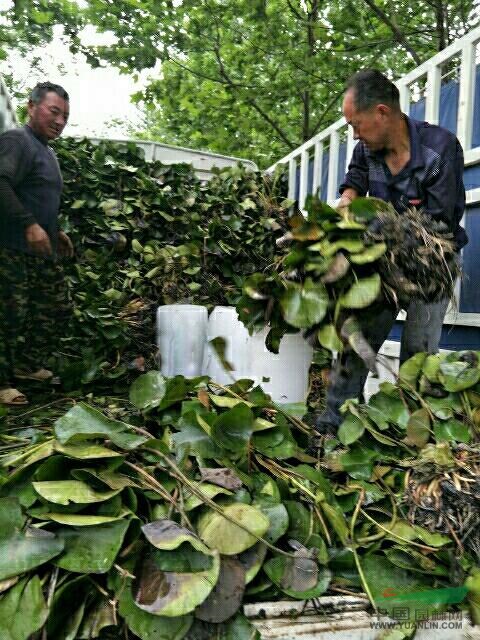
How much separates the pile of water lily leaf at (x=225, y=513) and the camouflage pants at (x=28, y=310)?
4.62 ft

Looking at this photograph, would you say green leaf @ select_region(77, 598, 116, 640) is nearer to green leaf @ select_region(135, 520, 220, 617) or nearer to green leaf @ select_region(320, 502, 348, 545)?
green leaf @ select_region(135, 520, 220, 617)

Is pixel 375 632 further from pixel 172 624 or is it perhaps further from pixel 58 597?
pixel 58 597

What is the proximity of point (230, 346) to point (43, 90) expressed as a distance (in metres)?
1.74

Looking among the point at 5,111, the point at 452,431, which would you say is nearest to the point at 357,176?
the point at 452,431

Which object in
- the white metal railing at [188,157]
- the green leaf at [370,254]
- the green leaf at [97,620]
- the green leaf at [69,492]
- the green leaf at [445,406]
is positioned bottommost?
the green leaf at [97,620]

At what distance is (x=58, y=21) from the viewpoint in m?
5.21

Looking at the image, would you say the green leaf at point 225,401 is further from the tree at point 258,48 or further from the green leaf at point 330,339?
the tree at point 258,48

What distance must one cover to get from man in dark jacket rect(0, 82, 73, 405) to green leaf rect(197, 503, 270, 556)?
177 centimetres

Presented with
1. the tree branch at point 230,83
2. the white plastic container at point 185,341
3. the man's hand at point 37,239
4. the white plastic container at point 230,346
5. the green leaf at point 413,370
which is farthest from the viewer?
the tree branch at point 230,83

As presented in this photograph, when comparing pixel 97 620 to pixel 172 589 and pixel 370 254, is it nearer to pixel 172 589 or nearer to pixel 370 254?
pixel 172 589

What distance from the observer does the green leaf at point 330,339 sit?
162cm

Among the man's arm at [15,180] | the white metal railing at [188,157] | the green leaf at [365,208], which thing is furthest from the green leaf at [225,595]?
the white metal railing at [188,157]

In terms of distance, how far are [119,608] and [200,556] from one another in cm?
19

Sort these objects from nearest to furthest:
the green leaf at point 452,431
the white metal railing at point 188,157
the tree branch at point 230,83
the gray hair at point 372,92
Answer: the green leaf at point 452,431
the gray hair at point 372,92
the white metal railing at point 188,157
the tree branch at point 230,83
